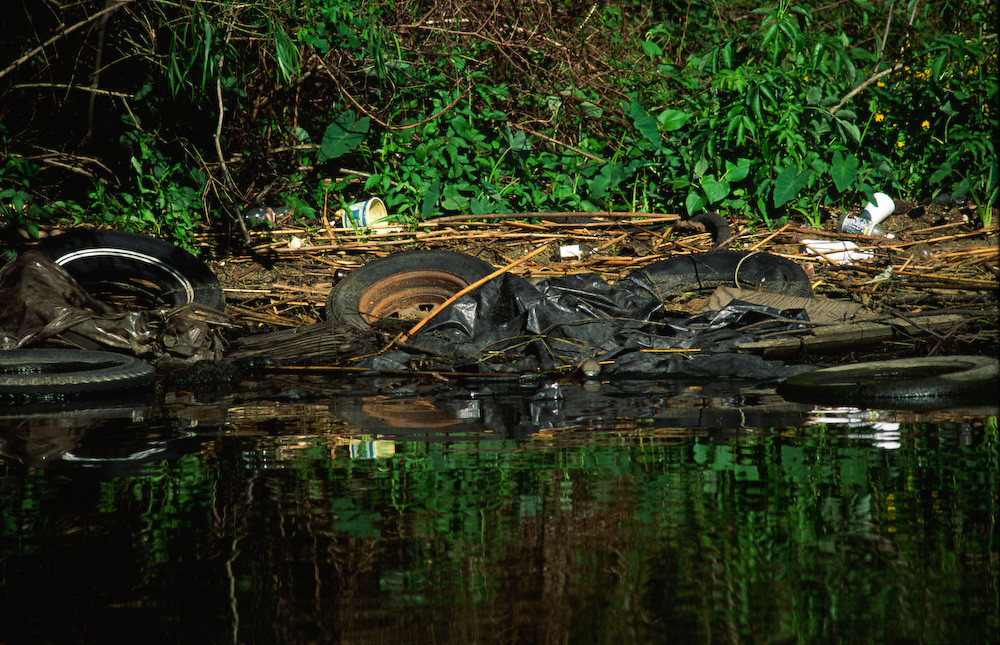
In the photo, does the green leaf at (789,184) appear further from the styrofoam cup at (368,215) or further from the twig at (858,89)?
the styrofoam cup at (368,215)

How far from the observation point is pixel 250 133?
8.23 m

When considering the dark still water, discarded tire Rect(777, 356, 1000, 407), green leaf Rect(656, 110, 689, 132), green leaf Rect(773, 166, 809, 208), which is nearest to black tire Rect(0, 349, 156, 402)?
the dark still water

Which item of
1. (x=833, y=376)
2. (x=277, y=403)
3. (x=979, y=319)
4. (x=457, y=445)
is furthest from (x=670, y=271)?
(x=457, y=445)

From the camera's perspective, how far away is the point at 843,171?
778cm

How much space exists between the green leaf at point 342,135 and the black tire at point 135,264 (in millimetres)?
2210

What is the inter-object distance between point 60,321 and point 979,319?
229 inches

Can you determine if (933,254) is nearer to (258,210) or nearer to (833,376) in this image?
(833,376)

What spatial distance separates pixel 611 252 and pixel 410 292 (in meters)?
2.08

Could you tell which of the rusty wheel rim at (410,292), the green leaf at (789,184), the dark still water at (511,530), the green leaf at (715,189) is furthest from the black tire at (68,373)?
the green leaf at (789,184)

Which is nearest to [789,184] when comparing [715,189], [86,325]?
[715,189]

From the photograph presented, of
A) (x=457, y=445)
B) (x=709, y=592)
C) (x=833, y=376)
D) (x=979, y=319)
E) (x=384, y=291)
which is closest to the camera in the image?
(x=709, y=592)

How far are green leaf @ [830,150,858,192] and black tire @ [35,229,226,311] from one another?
557 centimetres

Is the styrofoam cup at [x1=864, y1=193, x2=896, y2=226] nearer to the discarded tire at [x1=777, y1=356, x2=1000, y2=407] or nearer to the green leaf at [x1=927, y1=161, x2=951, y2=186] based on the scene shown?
the green leaf at [x1=927, y1=161, x2=951, y2=186]

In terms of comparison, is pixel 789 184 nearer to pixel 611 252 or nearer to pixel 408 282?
pixel 611 252
